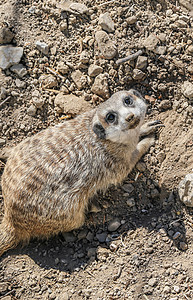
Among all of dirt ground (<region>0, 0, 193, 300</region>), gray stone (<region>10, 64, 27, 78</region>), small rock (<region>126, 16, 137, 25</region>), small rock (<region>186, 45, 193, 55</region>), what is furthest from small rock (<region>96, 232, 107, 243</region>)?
small rock (<region>126, 16, 137, 25</region>)

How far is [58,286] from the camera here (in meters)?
3.10

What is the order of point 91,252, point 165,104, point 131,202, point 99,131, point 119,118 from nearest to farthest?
point 119,118
point 99,131
point 91,252
point 131,202
point 165,104

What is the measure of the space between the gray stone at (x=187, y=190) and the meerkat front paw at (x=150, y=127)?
64cm

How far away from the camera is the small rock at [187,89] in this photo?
328 centimetres

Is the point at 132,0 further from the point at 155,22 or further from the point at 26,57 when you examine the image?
the point at 26,57

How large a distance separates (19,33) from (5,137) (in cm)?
113

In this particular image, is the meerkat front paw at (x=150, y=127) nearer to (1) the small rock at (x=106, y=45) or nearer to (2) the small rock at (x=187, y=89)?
(2) the small rock at (x=187, y=89)

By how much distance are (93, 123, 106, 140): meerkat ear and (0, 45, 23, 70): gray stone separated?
124 centimetres

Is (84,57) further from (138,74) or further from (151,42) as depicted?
(151,42)

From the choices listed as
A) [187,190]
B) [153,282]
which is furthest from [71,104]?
Result: [153,282]

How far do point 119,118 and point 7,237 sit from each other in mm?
1538

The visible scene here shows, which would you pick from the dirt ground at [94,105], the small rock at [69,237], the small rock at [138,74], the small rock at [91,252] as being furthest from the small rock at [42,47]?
the small rock at [91,252]

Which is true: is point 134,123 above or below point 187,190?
above

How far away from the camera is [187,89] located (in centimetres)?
331
